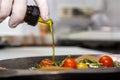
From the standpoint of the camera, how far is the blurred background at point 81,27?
3.79 m

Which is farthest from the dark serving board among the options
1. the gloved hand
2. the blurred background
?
the blurred background

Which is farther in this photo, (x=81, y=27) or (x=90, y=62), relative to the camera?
(x=81, y=27)

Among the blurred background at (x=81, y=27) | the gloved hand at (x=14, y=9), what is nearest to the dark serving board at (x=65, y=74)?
the gloved hand at (x=14, y=9)

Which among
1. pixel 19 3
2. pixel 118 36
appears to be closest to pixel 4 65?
pixel 19 3

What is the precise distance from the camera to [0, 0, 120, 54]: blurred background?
379 centimetres

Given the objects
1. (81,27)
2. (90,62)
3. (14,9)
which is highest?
(14,9)

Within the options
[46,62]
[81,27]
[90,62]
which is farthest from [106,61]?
[81,27]

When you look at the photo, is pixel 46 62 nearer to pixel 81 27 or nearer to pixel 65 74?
pixel 65 74

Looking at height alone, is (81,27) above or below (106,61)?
below

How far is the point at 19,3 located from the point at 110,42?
286 cm

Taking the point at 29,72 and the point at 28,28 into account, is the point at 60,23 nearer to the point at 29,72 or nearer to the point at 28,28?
the point at 28,28

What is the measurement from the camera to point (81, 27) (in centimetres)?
446

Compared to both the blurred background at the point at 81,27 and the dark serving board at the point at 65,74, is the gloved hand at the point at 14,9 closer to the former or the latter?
the dark serving board at the point at 65,74

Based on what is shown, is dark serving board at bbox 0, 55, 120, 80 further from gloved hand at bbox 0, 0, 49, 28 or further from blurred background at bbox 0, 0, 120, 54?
blurred background at bbox 0, 0, 120, 54
